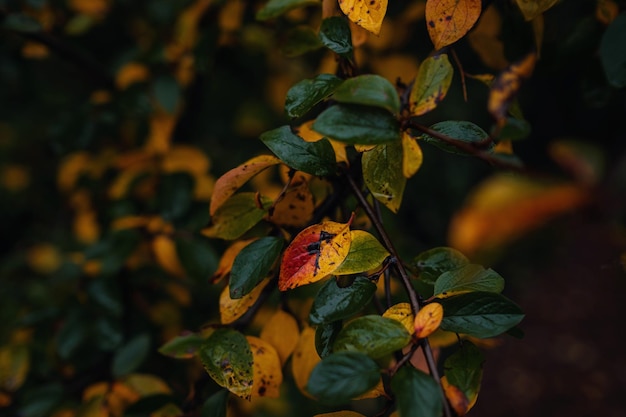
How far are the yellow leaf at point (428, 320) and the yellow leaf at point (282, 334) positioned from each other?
0.23 m

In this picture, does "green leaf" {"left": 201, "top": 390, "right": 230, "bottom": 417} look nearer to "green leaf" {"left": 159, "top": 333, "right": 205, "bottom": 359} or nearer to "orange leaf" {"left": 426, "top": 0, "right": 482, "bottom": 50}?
"green leaf" {"left": 159, "top": 333, "right": 205, "bottom": 359}

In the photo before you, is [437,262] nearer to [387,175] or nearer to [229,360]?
[387,175]

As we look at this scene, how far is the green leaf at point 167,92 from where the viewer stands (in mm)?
1088

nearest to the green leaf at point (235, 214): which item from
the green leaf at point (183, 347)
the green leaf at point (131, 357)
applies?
the green leaf at point (183, 347)

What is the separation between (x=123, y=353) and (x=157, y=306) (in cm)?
30

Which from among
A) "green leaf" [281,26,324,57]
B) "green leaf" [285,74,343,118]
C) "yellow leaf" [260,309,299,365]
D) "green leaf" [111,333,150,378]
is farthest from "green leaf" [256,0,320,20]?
"green leaf" [111,333,150,378]

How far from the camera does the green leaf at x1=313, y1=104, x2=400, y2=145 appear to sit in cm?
48

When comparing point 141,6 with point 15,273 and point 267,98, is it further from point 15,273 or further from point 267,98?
point 15,273

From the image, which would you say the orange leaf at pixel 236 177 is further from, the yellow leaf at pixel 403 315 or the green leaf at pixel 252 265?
the yellow leaf at pixel 403 315

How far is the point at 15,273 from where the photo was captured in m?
1.59

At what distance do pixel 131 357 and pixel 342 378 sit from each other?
59 centimetres

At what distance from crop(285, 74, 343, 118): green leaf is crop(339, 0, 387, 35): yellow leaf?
0.20 ft

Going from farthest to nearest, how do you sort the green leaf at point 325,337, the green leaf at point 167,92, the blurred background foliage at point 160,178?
the green leaf at point 167,92, the blurred background foliage at point 160,178, the green leaf at point 325,337

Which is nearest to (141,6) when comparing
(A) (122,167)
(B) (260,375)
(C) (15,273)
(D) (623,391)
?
(A) (122,167)
